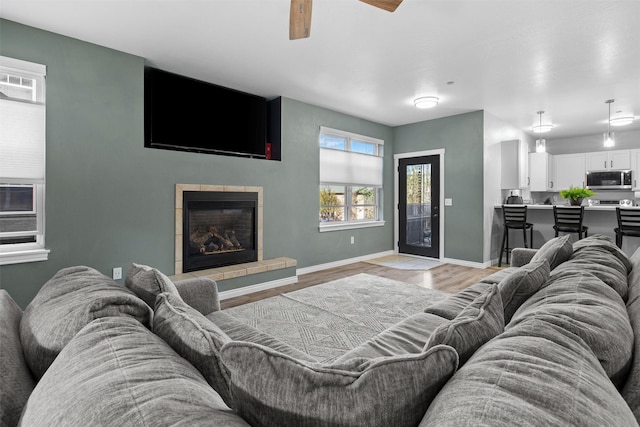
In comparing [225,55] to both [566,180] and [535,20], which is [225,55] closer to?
[535,20]

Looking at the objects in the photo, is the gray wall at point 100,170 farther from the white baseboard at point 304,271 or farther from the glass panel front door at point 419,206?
the glass panel front door at point 419,206

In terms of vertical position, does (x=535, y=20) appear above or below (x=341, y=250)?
above

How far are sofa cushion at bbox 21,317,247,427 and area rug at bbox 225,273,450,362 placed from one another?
1837 millimetres

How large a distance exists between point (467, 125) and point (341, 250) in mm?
3072

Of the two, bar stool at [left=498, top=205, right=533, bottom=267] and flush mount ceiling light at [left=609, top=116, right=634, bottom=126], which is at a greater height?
flush mount ceiling light at [left=609, top=116, right=634, bottom=126]

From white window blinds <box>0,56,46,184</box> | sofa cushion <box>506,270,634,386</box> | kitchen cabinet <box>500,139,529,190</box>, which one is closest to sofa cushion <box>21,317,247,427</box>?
sofa cushion <box>506,270,634,386</box>

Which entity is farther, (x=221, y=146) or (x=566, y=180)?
(x=566, y=180)

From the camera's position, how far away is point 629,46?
3.13 meters

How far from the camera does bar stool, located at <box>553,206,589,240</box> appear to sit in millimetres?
4812

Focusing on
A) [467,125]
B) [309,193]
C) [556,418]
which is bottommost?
[556,418]

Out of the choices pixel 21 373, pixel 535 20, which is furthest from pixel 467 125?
pixel 21 373

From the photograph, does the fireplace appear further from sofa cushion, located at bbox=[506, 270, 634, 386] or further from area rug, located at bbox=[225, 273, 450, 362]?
sofa cushion, located at bbox=[506, 270, 634, 386]

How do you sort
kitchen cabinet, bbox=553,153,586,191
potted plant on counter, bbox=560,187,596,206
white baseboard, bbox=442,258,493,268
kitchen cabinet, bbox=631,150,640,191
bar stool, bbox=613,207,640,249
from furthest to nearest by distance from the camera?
kitchen cabinet, bbox=553,153,586,191 < kitchen cabinet, bbox=631,150,640,191 < white baseboard, bbox=442,258,493,268 < potted plant on counter, bbox=560,187,596,206 < bar stool, bbox=613,207,640,249

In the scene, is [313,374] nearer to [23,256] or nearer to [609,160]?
[23,256]
